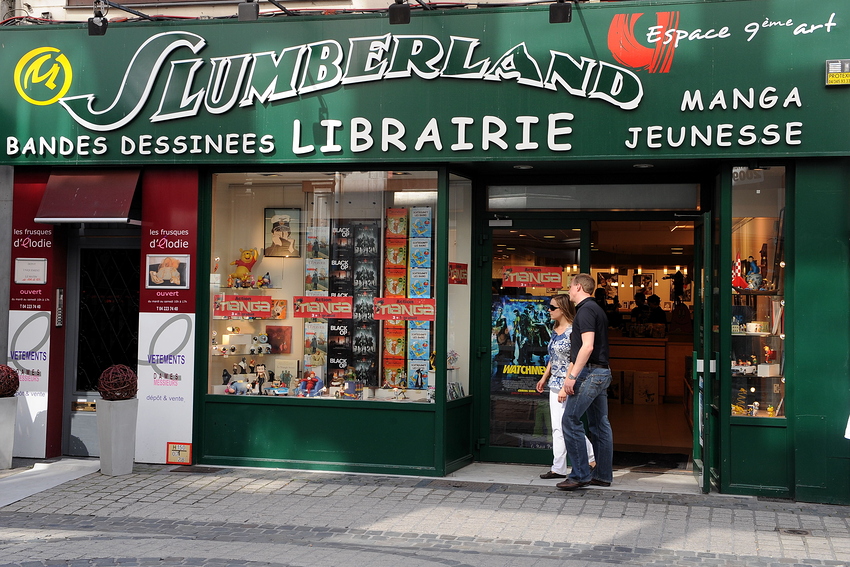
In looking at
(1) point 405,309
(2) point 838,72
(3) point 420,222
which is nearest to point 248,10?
(3) point 420,222

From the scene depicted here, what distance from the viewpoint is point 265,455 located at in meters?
8.82

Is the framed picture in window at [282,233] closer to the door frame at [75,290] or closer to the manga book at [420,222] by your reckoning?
the manga book at [420,222]

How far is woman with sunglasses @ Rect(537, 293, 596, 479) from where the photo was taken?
8.39 meters

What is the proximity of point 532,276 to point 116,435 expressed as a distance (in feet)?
14.1

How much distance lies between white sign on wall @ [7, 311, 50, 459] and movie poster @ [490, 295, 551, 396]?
15.1ft

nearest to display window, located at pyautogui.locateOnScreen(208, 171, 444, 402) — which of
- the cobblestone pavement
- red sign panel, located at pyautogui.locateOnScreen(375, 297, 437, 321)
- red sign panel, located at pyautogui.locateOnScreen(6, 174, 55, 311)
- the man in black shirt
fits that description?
red sign panel, located at pyautogui.locateOnScreen(375, 297, 437, 321)

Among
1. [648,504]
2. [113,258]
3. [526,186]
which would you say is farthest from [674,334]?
[113,258]

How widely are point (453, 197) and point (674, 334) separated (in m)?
6.92

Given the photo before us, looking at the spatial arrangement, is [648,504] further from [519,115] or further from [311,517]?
[519,115]

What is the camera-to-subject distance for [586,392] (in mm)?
8000

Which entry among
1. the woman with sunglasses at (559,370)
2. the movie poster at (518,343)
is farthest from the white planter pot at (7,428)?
the woman with sunglasses at (559,370)

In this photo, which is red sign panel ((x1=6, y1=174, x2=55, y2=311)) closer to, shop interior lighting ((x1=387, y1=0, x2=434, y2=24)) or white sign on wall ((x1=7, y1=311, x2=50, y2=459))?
white sign on wall ((x1=7, y1=311, x2=50, y2=459))

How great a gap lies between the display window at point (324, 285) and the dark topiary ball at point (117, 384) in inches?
31.3

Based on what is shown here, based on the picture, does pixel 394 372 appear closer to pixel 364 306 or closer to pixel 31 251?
pixel 364 306
